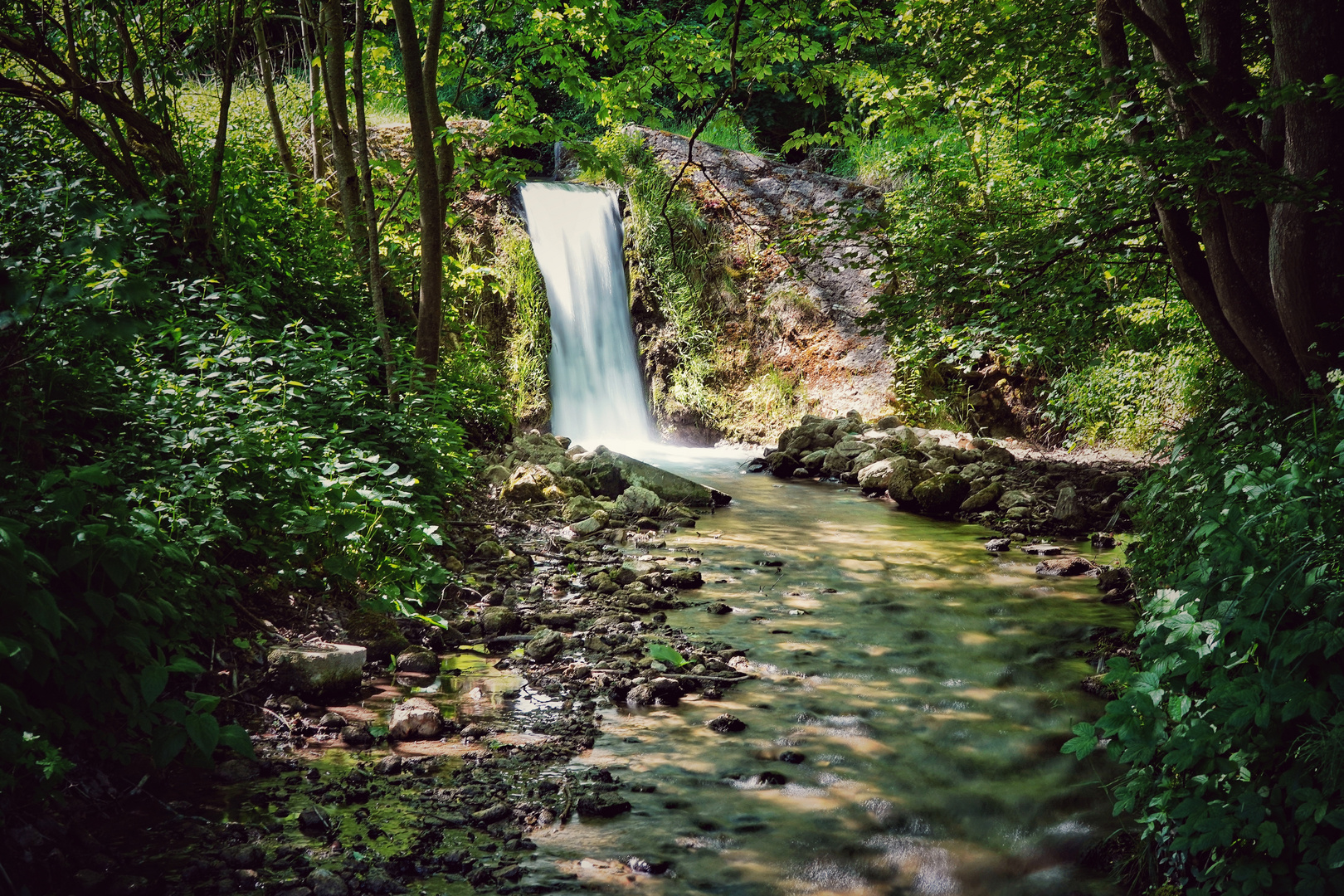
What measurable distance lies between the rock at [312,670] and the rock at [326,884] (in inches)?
53.3

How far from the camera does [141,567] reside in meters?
2.87

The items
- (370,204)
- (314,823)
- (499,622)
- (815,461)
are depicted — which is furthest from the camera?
(815,461)

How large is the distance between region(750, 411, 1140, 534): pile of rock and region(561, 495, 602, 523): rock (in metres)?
3.59

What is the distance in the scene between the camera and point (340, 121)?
764 centimetres

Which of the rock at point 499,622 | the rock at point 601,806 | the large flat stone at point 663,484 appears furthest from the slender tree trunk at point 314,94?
the rock at point 601,806

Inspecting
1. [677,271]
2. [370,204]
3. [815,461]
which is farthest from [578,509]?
[677,271]

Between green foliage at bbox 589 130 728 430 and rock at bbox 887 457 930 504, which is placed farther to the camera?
green foliage at bbox 589 130 728 430

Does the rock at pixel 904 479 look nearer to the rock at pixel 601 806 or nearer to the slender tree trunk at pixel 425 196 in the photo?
the slender tree trunk at pixel 425 196

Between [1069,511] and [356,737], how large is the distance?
7024 millimetres

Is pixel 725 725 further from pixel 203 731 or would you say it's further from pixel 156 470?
pixel 156 470

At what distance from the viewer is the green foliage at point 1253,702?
219cm

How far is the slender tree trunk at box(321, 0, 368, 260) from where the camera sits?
7309mm

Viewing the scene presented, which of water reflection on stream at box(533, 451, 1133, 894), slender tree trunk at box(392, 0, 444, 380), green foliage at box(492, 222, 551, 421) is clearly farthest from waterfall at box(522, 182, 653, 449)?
water reflection on stream at box(533, 451, 1133, 894)

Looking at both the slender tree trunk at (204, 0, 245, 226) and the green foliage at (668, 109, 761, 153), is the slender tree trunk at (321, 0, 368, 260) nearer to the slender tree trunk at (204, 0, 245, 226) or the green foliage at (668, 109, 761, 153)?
the slender tree trunk at (204, 0, 245, 226)
